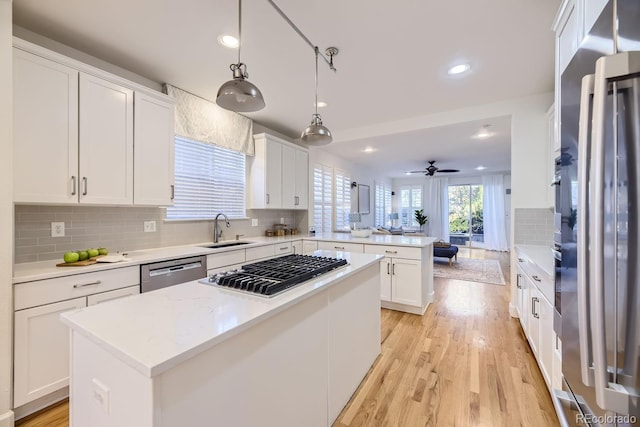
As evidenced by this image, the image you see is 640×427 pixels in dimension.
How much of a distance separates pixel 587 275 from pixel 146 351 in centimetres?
125

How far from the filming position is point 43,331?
1.71 meters

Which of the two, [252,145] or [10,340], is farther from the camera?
[252,145]

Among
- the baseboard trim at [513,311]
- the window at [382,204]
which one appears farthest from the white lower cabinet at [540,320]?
the window at [382,204]

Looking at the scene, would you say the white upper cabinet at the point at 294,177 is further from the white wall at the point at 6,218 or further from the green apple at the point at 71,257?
the white wall at the point at 6,218

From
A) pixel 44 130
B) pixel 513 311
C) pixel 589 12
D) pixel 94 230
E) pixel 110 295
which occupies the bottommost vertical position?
pixel 513 311

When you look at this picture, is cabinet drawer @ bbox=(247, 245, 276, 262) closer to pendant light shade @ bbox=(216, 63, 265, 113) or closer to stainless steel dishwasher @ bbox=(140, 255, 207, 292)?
stainless steel dishwasher @ bbox=(140, 255, 207, 292)

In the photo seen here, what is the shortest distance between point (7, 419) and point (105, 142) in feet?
6.26

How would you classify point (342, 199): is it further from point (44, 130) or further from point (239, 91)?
point (44, 130)

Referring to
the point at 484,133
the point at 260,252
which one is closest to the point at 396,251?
the point at 260,252

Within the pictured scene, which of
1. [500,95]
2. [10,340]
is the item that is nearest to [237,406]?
[10,340]

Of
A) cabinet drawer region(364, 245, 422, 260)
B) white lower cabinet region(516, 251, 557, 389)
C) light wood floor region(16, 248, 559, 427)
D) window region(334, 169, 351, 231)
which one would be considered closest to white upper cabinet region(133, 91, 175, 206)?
light wood floor region(16, 248, 559, 427)

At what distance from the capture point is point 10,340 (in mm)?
1577

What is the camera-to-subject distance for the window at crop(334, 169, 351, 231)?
19.2 ft

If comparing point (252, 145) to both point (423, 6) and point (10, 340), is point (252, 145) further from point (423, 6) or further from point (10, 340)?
point (10, 340)
